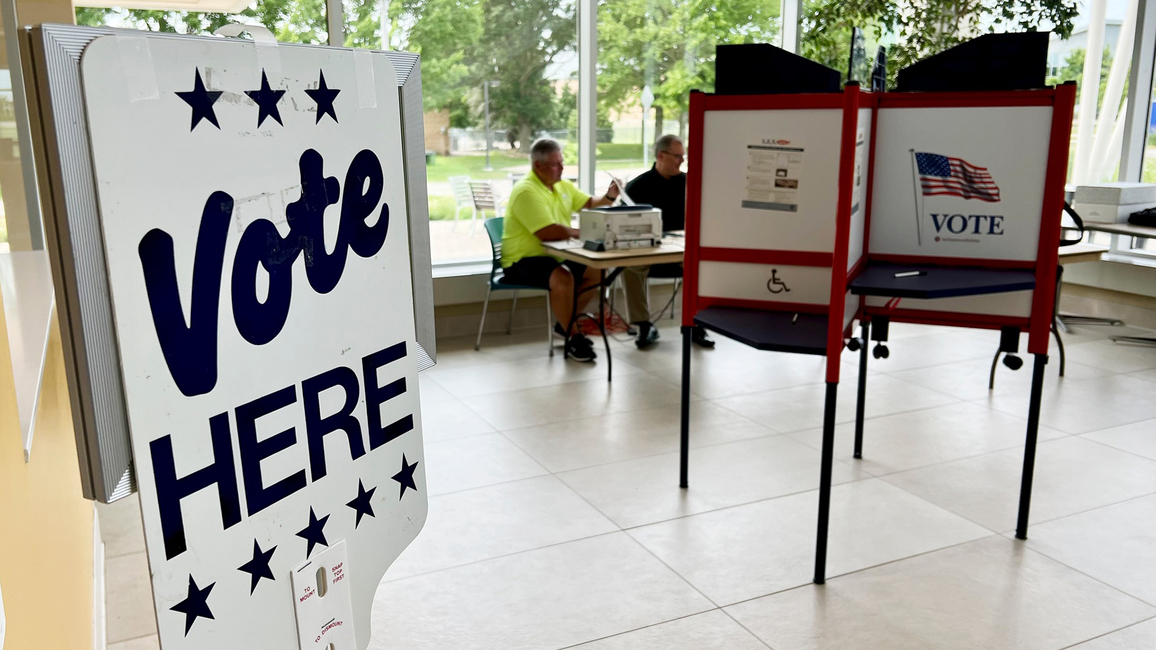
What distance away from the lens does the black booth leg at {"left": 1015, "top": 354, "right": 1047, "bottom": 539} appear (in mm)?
2908

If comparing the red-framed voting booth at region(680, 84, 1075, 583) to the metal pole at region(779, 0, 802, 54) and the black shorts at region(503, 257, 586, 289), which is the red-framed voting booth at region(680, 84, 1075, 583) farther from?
the metal pole at region(779, 0, 802, 54)

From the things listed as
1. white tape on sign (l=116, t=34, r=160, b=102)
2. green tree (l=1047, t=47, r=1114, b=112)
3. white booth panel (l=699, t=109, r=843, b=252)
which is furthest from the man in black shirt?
white tape on sign (l=116, t=34, r=160, b=102)

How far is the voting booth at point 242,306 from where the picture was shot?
91cm

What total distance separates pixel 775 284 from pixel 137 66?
2519 mm

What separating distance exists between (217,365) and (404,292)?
392 millimetres

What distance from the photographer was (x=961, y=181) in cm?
303

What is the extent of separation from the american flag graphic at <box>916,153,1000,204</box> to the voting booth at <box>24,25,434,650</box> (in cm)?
221

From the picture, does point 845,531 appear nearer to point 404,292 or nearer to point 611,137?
point 404,292

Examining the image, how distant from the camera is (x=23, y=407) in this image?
1.13 meters

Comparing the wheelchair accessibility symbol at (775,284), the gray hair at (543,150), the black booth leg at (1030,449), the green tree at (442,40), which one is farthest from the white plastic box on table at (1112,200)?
the green tree at (442,40)

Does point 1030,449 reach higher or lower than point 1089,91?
lower

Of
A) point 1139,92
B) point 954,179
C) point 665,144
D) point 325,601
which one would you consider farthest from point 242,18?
point 1139,92

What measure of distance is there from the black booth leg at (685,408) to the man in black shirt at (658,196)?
7.58ft

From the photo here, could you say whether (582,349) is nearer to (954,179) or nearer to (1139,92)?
(954,179)
